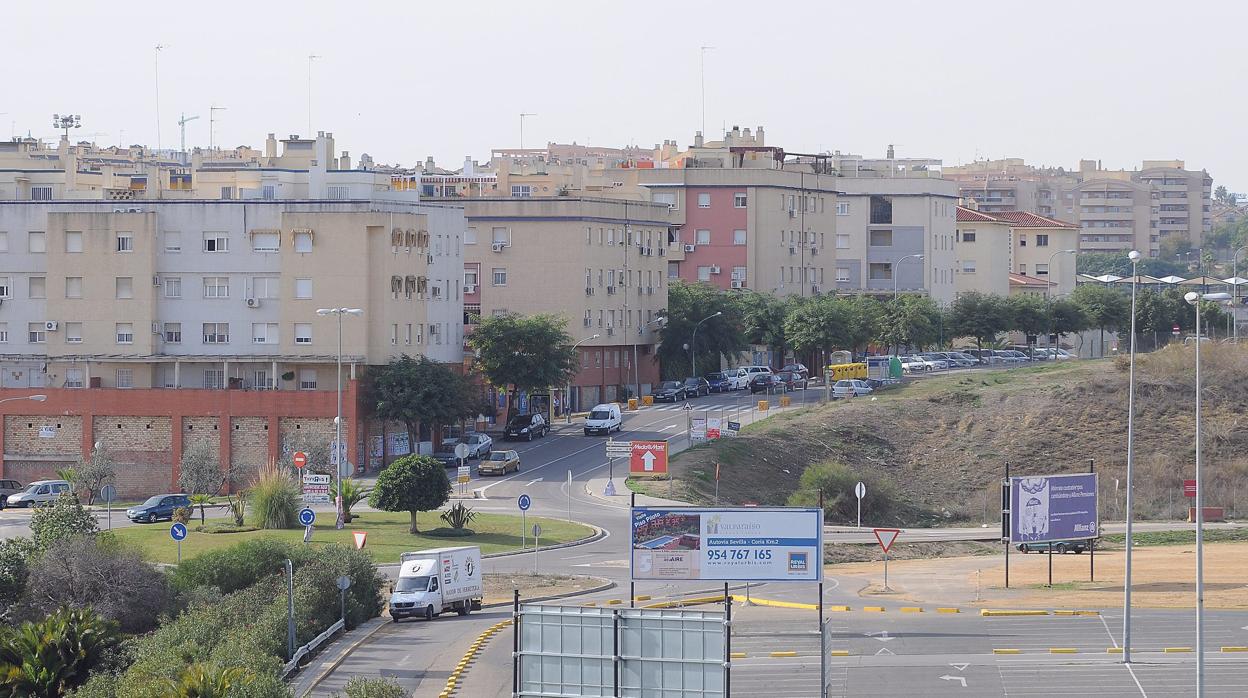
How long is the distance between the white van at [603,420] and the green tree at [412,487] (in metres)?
29.9

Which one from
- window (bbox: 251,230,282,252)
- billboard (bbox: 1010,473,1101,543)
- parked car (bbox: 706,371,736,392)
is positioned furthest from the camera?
parked car (bbox: 706,371,736,392)

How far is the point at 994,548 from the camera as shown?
6594 cm

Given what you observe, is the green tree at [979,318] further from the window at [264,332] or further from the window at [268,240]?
the window at [268,240]

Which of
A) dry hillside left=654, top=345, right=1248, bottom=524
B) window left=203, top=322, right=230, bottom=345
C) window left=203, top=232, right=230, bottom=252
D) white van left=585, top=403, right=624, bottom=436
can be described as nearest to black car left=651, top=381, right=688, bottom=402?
dry hillside left=654, top=345, right=1248, bottom=524

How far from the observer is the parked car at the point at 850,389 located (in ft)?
350

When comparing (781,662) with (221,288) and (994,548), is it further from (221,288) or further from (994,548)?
(221,288)

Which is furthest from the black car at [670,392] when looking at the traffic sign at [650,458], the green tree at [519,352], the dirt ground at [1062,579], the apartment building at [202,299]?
the dirt ground at [1062,579]

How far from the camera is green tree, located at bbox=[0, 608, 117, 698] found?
39422 millimetres

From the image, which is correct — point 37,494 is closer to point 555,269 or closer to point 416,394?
point 416,394

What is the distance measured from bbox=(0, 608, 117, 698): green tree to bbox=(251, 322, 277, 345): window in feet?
Result: 154

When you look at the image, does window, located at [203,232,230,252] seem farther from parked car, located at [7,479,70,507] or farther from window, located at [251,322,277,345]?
parked car, located at [7,479,70,507]

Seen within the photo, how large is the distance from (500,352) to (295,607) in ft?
159

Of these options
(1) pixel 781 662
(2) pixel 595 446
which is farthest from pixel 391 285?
(1) pixel 781 662

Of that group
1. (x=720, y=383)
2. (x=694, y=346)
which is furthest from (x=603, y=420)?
(x=694, y=346)
